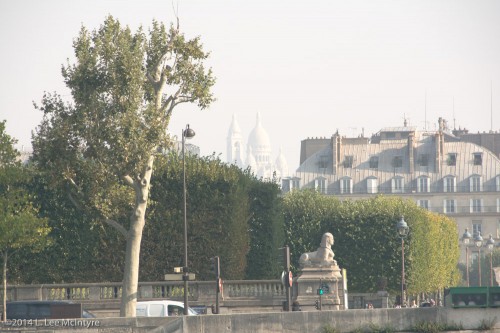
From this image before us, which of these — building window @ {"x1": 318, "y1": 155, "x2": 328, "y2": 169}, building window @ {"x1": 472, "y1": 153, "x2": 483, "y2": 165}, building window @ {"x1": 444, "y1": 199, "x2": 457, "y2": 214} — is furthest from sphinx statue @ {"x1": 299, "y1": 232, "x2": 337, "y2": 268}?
building window @ {"x1": 318, "y1": 155, "x2": 328, "y2": 169}

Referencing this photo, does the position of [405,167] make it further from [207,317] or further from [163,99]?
[207,317]

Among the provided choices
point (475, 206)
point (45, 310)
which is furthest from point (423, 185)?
point (45, 310)

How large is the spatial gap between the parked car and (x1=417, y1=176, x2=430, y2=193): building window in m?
136

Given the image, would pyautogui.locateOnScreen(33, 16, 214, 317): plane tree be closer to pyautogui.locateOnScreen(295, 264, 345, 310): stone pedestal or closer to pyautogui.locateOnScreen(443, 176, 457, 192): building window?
pyautogui.locateOnScreen(295, 264, 345, 310): stone pedestal

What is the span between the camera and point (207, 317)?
162 ft

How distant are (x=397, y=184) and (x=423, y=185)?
11.6 feet

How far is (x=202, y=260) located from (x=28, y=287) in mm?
10844

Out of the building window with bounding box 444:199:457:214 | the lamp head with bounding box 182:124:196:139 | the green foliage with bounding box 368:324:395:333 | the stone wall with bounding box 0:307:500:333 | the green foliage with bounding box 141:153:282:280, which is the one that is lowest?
the green foliage with bounding box 368:324:395:333

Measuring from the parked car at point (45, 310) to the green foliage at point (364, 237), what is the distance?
39481 mm

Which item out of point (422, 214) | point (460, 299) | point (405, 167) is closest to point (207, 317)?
point (460, 299)

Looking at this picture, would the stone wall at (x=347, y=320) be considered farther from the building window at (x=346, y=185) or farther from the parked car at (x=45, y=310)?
the building window at (x=346, y=185)

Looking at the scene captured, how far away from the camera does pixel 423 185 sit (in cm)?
19162

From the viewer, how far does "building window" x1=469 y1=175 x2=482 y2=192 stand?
190 m

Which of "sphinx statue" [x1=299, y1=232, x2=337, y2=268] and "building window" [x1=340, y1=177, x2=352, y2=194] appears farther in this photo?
"building window" [x1=340, y1=177, x2=352, y2=194]
